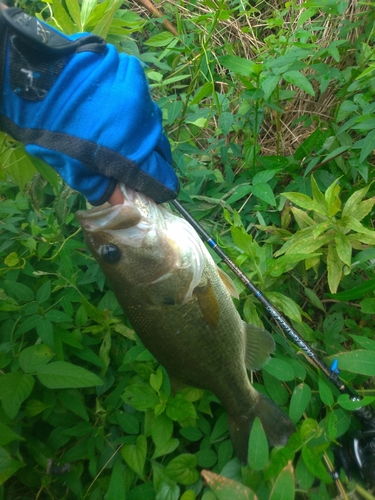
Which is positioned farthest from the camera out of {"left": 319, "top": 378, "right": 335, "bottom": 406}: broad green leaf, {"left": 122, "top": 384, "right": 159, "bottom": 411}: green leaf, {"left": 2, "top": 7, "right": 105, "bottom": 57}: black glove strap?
{"left": 122, "top": 384, "right": 159, "bottom": 411}: green leaf

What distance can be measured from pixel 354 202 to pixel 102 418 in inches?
75.3

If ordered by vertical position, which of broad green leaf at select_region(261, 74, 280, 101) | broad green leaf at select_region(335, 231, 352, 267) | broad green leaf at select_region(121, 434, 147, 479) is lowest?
broad green leaf at select_region(121, 434, 147, 479)

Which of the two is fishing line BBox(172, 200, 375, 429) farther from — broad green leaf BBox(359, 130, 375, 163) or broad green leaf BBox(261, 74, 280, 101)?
broad green leaf BBox(359, 130, 375, 163)

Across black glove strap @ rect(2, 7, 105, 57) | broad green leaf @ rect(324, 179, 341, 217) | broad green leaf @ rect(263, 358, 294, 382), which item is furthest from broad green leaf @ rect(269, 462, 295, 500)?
black glove strap @ rect(2, 7, 105, 57)

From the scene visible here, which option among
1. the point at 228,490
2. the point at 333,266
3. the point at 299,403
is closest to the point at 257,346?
the point at 299,403

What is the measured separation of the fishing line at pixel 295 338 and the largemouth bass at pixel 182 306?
16 cm

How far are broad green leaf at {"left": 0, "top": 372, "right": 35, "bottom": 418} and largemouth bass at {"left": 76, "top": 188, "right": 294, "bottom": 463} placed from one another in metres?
0.57

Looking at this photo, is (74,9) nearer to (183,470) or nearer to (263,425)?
(263,425)

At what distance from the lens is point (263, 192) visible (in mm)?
2207

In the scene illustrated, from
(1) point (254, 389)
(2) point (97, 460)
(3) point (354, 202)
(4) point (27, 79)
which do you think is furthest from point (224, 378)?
(4) point (27, 79)

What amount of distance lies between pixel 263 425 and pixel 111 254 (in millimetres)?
1172

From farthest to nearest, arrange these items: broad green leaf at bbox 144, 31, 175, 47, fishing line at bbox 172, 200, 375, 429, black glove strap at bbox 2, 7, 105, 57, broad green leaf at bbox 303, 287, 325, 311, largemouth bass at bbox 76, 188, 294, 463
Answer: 1. broad green leaf at bbox 303, 287, 325, 311
2. broad green leaf at bbox 144, 31, 175, 47
3. fishing line at bbox 172, 200, 375, 429
4. largemouth bass at bbox 76, 188, 294, 463
5. black glove strap at bbox 2, 7, 105, 57

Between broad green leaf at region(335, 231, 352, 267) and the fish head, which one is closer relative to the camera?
the fish head

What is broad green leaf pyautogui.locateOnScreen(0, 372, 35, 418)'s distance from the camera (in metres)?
1.65
